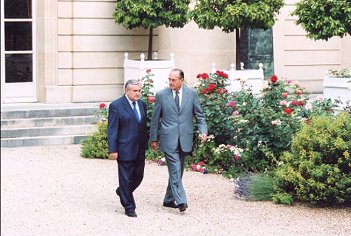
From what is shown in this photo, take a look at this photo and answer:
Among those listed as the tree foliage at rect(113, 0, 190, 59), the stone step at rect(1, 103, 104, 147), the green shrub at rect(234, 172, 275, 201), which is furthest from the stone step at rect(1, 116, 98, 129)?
the green shrub at rect(234, 172, 275, 201)

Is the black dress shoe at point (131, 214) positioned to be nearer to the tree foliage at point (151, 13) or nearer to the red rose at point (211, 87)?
the red rose at point (211, 87)

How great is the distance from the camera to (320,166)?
1109 cm

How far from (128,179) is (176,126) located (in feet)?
2.83

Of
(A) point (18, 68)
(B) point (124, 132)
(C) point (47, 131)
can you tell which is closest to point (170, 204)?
(B) point (124, 132)

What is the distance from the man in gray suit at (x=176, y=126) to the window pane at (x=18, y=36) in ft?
30.5

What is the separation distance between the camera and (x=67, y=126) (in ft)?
56.4

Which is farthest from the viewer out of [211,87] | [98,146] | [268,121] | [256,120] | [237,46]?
[237,46]

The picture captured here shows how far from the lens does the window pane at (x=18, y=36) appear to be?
19438mm

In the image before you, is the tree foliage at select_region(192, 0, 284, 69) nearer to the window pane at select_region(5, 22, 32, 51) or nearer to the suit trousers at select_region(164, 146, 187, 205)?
the window pane at select_region(5, 22, 32, 51)

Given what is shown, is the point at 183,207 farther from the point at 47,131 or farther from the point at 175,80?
the point at 47,131

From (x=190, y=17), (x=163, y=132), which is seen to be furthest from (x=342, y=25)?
(x=163, y=132)

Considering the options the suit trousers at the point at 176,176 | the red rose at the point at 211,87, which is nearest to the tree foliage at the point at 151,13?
the red rose at the point at 211,87

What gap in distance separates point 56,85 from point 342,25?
20.7 ft

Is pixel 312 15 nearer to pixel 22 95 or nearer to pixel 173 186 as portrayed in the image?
pixel 22 95
